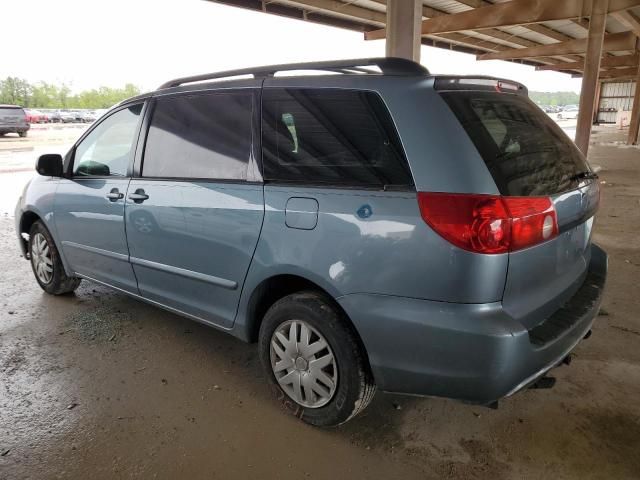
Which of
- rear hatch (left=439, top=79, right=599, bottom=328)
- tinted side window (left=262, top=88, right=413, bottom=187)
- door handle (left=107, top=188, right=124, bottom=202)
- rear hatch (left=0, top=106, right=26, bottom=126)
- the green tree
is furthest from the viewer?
the green tree

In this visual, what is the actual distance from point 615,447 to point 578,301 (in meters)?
0.70

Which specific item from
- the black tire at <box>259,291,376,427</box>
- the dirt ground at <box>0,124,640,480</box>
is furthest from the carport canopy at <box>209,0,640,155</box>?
the black tire at <box>259,291,376,427</box>

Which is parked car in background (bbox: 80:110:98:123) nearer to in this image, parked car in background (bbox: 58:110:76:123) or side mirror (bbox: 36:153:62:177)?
parked car in background (bbox: 58:110:76:123)

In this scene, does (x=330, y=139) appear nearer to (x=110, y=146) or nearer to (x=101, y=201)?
(x=101, y=201)

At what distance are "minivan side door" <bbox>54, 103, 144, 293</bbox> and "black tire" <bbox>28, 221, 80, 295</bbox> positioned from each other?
10.3 inches

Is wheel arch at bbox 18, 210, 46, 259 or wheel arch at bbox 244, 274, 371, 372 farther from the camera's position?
wheel arch at bbox 18, 210, 46, 259

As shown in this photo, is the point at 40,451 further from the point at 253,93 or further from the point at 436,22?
the point at 436,22

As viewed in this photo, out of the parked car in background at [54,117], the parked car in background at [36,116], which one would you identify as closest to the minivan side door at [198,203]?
the parked car in background at [36,116]

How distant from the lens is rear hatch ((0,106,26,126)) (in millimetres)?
22594

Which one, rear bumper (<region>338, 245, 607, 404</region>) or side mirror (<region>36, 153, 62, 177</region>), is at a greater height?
side mirror (<region>36, 153, 62, 177</region>)

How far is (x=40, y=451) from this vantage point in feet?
7.51

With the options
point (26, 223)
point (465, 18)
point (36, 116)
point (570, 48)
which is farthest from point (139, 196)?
point (36, 116)

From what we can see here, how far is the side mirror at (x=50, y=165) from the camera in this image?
3.64 m

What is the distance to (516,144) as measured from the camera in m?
2.11
